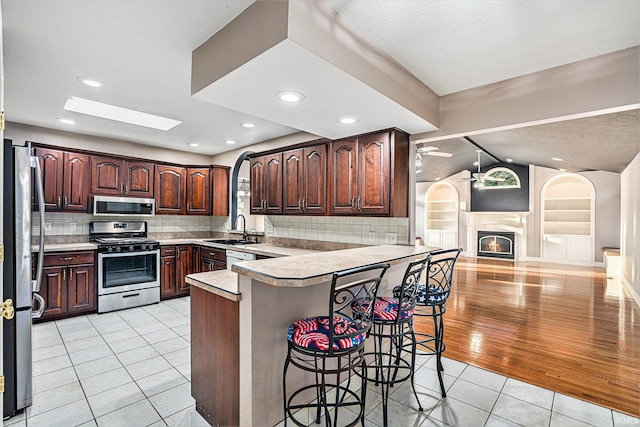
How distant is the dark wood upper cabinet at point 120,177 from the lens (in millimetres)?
4512

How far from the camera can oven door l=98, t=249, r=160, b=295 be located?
4.25 meters

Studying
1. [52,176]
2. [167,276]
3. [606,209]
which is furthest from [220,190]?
[606,209]

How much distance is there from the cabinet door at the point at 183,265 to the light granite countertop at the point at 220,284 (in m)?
3.05

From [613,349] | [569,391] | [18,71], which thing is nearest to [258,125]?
[18,71]

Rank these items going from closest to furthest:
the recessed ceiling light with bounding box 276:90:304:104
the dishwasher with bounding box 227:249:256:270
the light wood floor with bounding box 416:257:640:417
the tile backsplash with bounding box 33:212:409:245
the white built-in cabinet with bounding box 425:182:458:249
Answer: the recessed ceiling light with bounding box 276:90:304:104 → the light wood floor with bounding box 416:257:640:417 → the tile backsplash with bounding box 33:212:409:245 → the dishwasher with bounding box 227:249:256:270 → the white built-in cabinet with bounding box 425:182:458:249

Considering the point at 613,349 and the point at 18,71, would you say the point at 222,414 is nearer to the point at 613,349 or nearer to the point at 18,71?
the point at 18,71

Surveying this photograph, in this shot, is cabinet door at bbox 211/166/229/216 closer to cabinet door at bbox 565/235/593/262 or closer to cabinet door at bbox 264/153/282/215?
cabinet door at bbox 264/153/282/215

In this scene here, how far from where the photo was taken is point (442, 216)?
11523 millimetres

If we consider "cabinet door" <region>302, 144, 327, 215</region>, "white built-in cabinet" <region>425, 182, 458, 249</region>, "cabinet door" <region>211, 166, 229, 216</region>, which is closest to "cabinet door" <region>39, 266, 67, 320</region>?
"cabinet door" <region>211, 166, 229, 216</region>

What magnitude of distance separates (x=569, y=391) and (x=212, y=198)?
17.2ft

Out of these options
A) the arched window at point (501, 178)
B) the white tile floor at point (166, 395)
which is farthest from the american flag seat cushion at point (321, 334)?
the arched window at point (501, 178)

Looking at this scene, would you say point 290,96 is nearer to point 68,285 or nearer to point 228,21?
point 228,21

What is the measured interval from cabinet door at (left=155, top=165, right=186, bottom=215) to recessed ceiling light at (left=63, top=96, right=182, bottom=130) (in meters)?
1.13

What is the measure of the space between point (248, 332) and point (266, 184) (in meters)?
2.85
